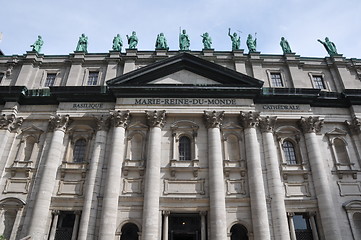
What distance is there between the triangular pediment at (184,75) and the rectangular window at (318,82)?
24.9ft

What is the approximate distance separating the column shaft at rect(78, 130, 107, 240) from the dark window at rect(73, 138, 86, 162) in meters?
1.67

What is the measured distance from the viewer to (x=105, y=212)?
823 inches

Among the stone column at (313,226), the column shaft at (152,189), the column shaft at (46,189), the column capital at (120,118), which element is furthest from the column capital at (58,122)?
the stone column at (313,226)

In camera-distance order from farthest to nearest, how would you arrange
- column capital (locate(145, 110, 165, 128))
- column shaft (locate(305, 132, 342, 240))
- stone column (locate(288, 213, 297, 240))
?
column capital (locate(145, 110, 165, 128))
stone column (locate(288, 213, 297, 240))
column shaft (locate(305, 132, 342, 240))

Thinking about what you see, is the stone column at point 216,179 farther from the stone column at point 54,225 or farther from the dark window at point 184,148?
the stone column at point 54,225

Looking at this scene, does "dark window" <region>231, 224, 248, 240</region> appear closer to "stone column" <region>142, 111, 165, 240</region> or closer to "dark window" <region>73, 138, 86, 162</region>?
"stone column" <region>142, 111, 165, 240</region>

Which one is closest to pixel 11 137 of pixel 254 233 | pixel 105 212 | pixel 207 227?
pixel 105 212

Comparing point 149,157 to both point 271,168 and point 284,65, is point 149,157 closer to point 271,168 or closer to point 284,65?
point 271,168

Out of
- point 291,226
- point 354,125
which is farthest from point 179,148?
point 354,125

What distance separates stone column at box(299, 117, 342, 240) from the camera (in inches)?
825

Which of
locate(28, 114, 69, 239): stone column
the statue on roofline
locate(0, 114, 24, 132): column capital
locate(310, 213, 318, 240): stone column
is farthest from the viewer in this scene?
the statue on roofline

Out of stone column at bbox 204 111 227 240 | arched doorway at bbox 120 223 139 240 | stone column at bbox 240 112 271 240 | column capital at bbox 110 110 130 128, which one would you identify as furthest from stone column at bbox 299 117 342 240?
column capital at bbox 110 110 130 128

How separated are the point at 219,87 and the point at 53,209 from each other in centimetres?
1726

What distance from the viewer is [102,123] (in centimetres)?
2509
